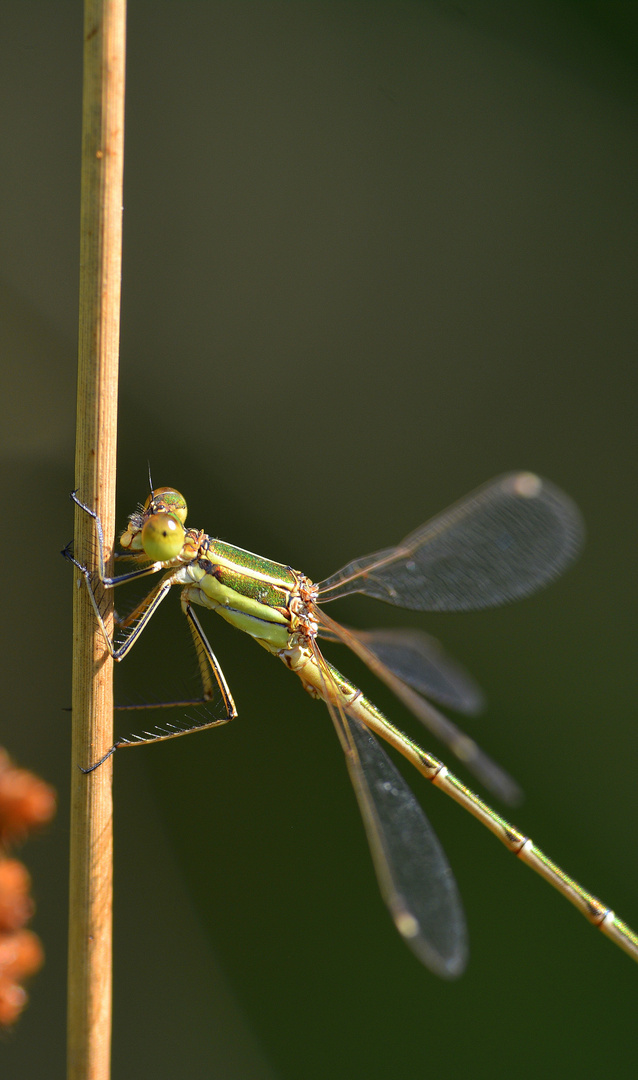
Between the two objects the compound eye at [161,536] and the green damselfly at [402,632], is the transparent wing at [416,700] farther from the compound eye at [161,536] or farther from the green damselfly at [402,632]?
the compound eye at [161,536]

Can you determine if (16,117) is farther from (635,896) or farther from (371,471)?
(635,896)

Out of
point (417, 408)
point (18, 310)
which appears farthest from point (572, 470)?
point (18, 310)

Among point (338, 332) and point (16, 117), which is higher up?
point (16, 117)

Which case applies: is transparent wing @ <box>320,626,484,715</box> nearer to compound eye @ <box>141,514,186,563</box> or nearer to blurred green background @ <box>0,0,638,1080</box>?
compound eye @ <box>141,514,186,563</box>

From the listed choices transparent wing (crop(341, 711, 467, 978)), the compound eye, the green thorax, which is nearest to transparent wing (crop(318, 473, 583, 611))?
the green thorax

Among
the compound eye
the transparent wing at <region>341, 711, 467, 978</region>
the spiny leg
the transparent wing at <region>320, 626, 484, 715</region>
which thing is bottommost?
the transparent wing at <region>341, 711, 467, 978</region>
